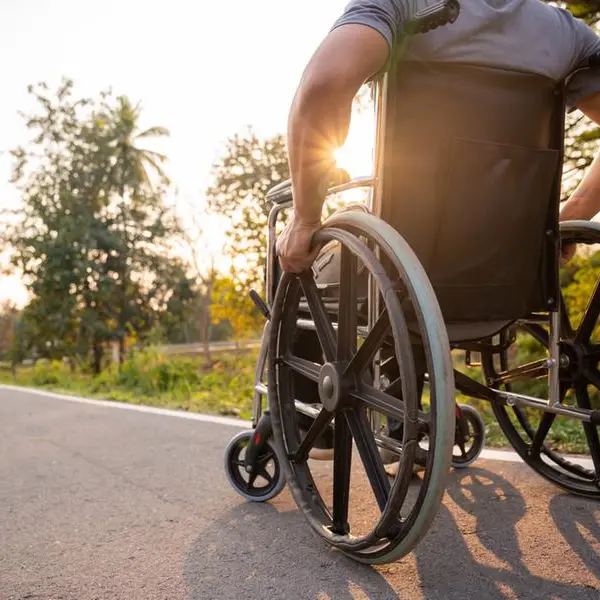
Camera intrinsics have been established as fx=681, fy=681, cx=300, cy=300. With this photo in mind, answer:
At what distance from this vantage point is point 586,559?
1.92m

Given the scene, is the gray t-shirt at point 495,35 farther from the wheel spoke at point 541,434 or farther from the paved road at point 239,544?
the paved road at point 239,544

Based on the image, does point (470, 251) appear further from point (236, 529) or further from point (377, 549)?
point (236, 529)

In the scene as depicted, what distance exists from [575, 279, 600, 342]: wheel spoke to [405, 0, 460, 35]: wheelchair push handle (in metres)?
1.18

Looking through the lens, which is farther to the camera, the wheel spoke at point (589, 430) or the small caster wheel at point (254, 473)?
the small caster wheel at point (254, 473)

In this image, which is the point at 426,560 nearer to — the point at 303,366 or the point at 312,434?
the point at 312,434

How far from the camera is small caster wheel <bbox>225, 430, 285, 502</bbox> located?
106 inches

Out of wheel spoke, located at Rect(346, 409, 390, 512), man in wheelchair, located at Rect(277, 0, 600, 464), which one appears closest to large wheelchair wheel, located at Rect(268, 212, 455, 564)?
wheel spoke, located at Rect(346, 409, 390, 512)

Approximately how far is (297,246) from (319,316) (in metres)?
0.24

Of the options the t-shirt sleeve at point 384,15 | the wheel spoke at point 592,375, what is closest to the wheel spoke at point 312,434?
the wheel spoke at point 592,375

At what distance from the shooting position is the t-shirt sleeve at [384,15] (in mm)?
1699

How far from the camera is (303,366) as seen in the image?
2.23 meters

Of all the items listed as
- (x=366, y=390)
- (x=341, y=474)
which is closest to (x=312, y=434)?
(x=341, y=474)

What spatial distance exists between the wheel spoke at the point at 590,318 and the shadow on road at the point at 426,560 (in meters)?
0.59

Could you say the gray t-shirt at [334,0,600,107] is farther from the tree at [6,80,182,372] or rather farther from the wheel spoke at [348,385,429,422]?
the tree at [6,80,182,372]
